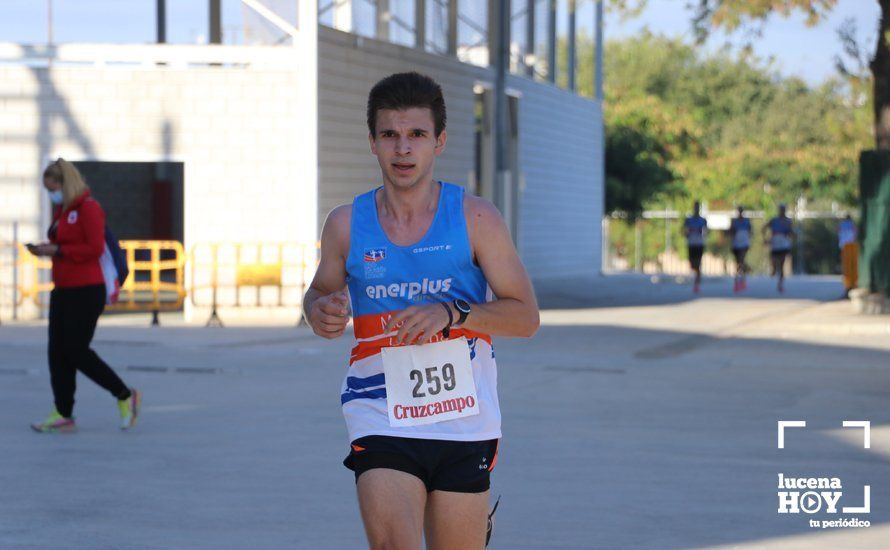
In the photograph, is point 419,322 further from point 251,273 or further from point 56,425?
point 251,273

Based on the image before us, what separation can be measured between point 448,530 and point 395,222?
94 cm

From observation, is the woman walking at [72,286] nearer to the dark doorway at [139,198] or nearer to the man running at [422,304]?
the man running at [422,304]

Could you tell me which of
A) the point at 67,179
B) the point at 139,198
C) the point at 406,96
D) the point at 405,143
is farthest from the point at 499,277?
the point at 139,198

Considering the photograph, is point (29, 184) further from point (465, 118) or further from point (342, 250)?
point (342, 250)

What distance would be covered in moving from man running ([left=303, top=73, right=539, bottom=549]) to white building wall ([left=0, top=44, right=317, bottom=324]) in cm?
2004

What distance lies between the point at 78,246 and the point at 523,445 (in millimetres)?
3334

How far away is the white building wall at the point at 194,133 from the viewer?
2459cm

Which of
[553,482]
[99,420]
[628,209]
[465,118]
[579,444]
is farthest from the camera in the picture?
[628,209]

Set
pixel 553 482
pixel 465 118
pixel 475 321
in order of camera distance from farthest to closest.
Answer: pixel 465 118, pixel 553 482, pixel 475 321

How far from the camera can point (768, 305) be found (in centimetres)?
2914

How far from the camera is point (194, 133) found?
24.7 m

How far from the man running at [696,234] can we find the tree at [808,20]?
5.17 meters

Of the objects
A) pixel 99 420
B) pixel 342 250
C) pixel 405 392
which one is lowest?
pixel 99 420

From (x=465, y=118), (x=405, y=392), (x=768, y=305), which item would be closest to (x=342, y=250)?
(x=405, y=392)
